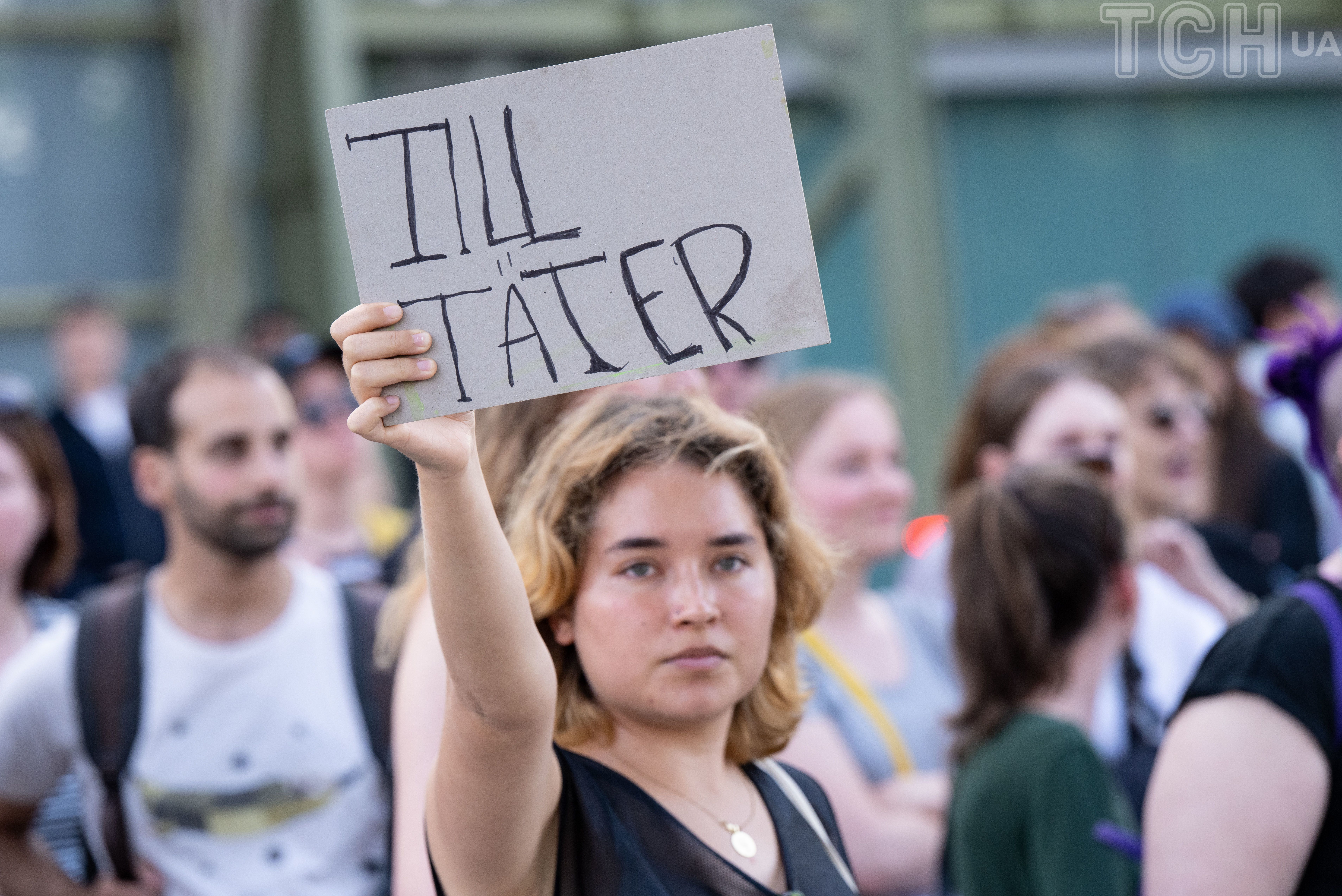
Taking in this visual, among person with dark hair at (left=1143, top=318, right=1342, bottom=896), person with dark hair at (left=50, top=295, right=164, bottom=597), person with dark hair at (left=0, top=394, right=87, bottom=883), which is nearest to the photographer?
person with dark hair at (left=1143, top=318, right=1342, bottom=896)

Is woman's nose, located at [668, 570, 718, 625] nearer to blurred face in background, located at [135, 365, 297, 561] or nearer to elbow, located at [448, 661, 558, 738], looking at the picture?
elbow, located at [448, 661, 558, 738]

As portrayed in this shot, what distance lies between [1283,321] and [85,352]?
209 inches

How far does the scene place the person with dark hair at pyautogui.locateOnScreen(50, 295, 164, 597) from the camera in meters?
5.97

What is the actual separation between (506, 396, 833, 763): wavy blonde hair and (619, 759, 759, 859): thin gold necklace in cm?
7

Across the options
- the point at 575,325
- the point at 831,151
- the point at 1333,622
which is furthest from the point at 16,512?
the point at 831,151

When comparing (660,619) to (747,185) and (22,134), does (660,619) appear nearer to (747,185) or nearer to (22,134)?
(747,185)

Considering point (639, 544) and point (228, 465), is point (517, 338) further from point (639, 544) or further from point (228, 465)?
point (228, 465)

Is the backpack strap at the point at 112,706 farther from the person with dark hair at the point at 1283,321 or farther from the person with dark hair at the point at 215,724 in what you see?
the person with dark hair at the point at 1283,321

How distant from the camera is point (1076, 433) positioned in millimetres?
3650

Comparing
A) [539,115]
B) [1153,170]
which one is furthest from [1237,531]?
[1153,170]

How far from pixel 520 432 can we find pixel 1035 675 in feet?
3.55

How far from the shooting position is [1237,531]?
4.31 metres

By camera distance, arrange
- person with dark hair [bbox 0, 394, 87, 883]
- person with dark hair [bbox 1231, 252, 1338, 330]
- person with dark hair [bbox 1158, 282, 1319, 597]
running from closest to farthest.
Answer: person with dark hair [bbox 0, 394, 87, 883]
person with dark hair [bbox 1158, 282, 1319, 597]
person with dark hair [bbox 1231, 252, 1338, 330]

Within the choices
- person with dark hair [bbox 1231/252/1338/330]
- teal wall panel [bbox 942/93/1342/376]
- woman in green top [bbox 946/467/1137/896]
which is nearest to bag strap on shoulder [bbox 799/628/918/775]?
woman in green top [bbox 946/467/1137/896]
